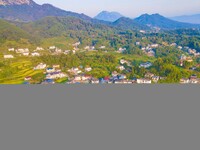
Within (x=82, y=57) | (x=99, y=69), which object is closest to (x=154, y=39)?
(x=82, y=57)

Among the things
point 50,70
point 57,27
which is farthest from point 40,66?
point 57,27

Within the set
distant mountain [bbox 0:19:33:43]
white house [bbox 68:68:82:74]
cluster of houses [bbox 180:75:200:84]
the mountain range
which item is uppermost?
the mountain range

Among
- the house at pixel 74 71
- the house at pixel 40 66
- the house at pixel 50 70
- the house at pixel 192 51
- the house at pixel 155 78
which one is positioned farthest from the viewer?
the house at pixel 192 51

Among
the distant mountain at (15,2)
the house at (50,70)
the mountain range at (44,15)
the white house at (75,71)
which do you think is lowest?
the white house at (75,71)

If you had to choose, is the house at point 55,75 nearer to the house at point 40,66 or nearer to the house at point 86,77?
the house at point 86,77

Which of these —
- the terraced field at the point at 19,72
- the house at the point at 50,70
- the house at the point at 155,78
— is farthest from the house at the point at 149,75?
the terraced field at the point at 19,72

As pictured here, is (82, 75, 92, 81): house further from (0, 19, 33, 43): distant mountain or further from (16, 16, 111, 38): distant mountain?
(16, 16, 111, 38): distant mountain

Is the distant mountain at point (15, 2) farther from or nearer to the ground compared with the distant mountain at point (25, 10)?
farther from the ground

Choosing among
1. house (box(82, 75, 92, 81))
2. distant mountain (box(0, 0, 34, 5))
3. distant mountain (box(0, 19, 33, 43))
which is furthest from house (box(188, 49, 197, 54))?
distant mountain (box(0, 0, 34, 5))
